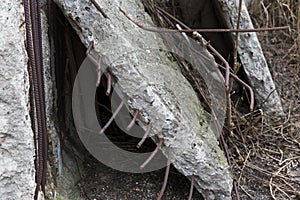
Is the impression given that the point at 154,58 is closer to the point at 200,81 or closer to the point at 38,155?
the point at 200,81

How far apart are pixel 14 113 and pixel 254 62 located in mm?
1031

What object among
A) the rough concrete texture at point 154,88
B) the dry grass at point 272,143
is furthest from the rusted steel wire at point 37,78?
the dry grass at point 272,143

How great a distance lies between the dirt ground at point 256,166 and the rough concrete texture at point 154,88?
129 millimetres

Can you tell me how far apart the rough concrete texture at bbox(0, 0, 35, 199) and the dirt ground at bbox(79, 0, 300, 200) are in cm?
38

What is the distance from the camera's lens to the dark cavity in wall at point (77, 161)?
162cm

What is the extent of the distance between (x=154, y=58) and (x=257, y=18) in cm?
110

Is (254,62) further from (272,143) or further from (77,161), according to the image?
(77,161)

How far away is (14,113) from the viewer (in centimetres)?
123

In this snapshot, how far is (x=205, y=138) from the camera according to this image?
1.61 metres

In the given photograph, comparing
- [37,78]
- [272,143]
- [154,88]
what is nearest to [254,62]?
[272,143]

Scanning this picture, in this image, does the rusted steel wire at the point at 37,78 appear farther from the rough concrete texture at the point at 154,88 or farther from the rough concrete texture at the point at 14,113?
the rough concrete texture at the point at 154,88

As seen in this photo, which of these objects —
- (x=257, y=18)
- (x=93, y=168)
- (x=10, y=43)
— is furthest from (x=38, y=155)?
(x=257, y=18)

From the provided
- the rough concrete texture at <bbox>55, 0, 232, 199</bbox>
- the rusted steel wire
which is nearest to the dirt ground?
the rough concrete texture at <bbox>55, 0, 232, 199</bbox>

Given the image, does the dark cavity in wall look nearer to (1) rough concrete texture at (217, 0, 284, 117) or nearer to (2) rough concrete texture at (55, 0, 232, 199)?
(2) rough concrete texture at (55, 0, 232, 199)
